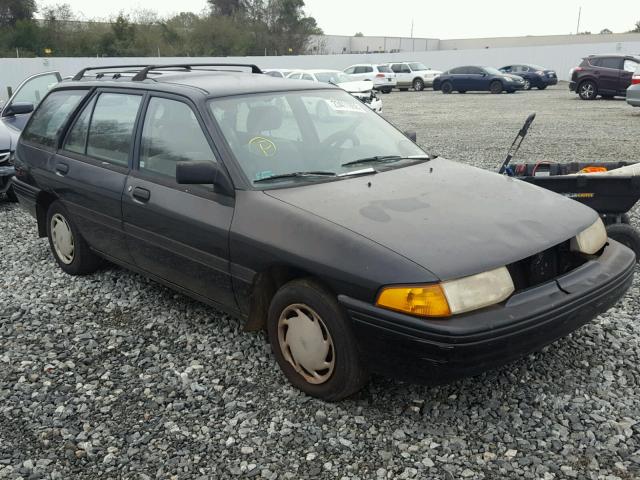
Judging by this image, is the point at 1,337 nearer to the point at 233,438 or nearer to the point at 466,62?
the point at 233,438

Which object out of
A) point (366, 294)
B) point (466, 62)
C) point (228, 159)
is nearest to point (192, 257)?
point (228, 159)

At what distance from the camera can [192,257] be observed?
3.66 meters

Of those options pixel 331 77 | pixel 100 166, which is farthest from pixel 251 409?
pixel 331 77

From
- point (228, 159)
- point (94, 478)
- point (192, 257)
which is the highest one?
point (228, 159)

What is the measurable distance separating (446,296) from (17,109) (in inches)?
312

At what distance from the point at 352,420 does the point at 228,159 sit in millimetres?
1564

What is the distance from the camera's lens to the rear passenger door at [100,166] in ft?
13.7

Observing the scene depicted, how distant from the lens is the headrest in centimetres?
370

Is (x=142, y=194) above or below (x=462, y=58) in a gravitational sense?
below

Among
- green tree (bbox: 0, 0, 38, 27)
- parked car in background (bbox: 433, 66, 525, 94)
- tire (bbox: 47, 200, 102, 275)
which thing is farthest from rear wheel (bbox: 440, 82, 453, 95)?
green tree (bbox: 0, 0, 38, 27)

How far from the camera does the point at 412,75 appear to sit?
3369 centimetres

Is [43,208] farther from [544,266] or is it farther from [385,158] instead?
[544,266]

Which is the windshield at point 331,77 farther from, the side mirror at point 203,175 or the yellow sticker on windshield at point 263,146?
the side mirror at point 203,175

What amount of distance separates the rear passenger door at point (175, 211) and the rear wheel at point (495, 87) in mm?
28137
